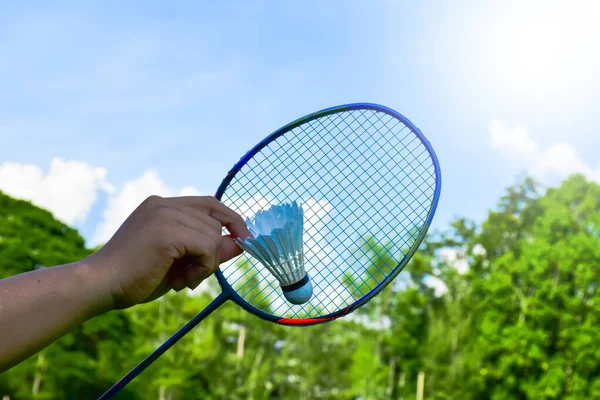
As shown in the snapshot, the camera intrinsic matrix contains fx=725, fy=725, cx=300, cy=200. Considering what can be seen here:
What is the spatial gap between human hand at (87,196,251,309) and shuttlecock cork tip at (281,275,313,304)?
974 millimetres

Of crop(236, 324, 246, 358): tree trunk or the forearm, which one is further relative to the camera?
crop(236, 324, 246, 358): tree trunk

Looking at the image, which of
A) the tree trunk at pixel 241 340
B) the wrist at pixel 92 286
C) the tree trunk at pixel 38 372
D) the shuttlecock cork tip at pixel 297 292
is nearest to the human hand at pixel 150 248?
the wrist at pixel 92 286

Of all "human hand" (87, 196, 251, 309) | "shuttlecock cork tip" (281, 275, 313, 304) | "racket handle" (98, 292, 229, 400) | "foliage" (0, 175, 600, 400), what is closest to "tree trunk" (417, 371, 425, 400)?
"foliage" (0, 175, 600, 400)

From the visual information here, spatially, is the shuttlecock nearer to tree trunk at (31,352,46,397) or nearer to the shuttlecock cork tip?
the shuttlecock cork tip

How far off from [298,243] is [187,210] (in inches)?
37.7

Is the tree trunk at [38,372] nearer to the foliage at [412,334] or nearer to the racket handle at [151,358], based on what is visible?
the foliage at [412,334]

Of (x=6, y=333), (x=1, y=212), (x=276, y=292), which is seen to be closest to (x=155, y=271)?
(x=6, y=333)

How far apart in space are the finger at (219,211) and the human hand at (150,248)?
2.3 inches

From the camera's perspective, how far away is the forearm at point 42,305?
1.23 metres

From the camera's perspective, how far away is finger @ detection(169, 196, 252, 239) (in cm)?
162

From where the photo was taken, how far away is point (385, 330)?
89.5ft

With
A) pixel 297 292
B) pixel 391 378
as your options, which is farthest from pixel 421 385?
pixel 297 292

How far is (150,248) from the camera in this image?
1.39 meters

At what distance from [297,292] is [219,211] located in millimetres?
857
